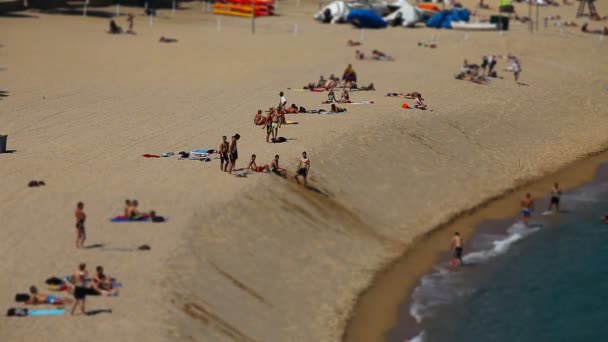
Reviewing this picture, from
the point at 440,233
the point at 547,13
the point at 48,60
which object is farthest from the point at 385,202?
the point at 547,13

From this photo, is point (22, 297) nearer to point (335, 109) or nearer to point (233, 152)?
point (233, 152)

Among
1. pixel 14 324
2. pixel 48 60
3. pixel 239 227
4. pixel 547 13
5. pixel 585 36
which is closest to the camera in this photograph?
pixel 14 324

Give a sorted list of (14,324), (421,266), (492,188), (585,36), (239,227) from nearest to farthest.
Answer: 1. (14,324)
2. (239,227)
3. (421,266)
4. (492,188)
5. (585,36)

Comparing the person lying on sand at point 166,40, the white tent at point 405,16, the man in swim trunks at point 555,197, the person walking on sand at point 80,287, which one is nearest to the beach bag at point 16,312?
the person walking on sand at point 80,287

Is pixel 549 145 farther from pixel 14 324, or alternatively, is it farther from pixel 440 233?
pixel 14 324

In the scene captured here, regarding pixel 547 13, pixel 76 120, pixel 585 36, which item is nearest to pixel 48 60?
pixel 76 120

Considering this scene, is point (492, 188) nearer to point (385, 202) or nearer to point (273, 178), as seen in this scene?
point (385, 202)

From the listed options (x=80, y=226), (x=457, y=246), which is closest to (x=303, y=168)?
(x=457, y=246)

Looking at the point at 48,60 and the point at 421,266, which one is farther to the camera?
the point at 48,60
